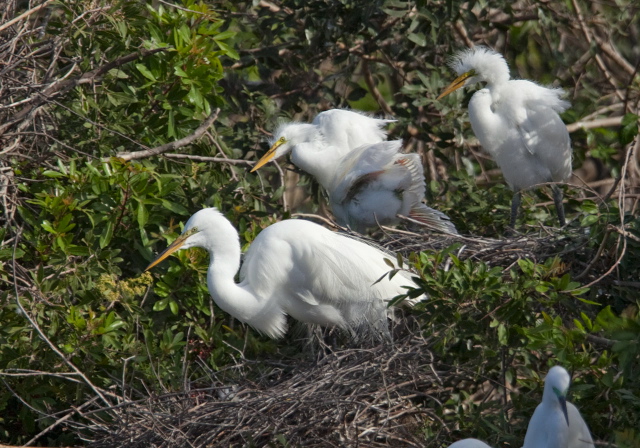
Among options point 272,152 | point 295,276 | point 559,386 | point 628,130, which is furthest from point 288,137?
point 559,386

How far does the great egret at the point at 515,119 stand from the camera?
486 centimetres

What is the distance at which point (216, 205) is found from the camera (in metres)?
4.21

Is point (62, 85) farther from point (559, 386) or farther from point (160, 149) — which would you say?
point (559, 386)

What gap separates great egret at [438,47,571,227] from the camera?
4.86 meters

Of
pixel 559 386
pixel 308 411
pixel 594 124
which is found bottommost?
pixel 308 411

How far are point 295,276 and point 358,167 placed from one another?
84 cm

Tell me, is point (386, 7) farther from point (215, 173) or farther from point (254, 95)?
point (215, 173)

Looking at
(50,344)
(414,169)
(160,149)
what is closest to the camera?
(50,344)

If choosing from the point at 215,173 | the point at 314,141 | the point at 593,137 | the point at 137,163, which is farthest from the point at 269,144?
the point at 593,137

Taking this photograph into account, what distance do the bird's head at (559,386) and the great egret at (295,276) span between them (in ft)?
4.36

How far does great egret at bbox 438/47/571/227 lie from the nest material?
1.59 m

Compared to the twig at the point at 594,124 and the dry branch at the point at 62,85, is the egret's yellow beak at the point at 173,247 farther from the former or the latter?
the twig at the point at 594,124

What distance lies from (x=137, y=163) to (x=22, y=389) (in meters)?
1.06

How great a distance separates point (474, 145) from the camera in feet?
18.4
